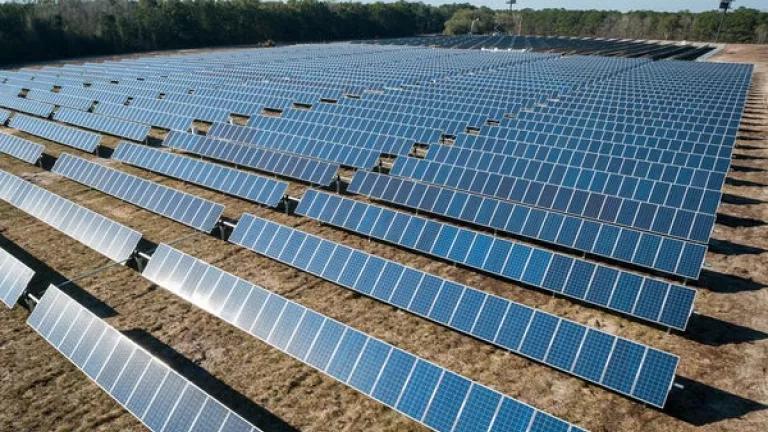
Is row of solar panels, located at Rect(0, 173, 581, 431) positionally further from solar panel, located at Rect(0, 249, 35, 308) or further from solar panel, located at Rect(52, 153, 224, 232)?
solar panel, located at Rect(52, 153, 224, 232)

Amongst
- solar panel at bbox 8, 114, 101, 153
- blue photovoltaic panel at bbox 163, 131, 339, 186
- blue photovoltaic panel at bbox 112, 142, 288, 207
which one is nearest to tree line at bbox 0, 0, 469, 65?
solar panel at bbox 8, 114, 101, 153

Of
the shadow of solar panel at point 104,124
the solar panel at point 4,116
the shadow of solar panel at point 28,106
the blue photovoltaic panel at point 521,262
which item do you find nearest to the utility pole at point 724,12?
the shadow of solar panel at point 104,124

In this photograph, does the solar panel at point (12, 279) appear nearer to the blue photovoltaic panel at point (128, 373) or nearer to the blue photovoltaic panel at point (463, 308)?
the blue photovoltaic panel at point (128, 373)

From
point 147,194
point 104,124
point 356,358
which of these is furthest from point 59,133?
point 356,358

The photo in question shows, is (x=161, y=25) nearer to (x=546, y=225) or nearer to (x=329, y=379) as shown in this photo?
(x=546, y=225)

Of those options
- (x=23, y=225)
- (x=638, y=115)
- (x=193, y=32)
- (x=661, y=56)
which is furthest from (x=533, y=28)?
(x=23, y=225)

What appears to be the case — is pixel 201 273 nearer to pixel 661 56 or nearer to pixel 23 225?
pixel 23 225
